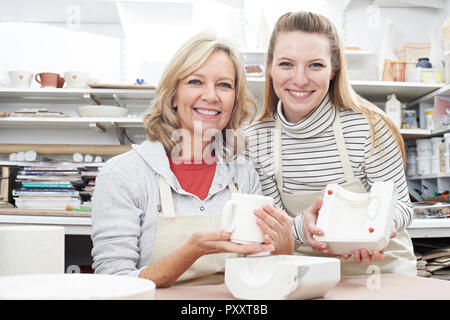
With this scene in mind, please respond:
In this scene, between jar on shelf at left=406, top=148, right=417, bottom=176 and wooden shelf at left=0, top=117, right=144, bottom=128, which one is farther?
jar on shelf at left=406, top=148, right=417, bottom=176

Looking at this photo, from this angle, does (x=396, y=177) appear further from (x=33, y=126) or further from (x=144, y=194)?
(x=33, y=126)

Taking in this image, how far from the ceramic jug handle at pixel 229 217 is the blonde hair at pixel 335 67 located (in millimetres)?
663

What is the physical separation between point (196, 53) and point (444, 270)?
1.61 metres

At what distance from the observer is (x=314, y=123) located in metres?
1.41

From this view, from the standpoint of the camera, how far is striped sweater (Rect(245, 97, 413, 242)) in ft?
4.41

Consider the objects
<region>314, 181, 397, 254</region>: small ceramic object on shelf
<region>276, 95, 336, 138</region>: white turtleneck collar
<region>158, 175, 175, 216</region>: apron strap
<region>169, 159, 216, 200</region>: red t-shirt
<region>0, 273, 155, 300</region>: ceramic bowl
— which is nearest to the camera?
<region>0, 273, 155, 300</region>: ceramic bowl

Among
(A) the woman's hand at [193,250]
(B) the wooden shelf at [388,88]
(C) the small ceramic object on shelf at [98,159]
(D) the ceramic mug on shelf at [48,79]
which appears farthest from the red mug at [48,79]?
(A) the woman's hand at [193,250]

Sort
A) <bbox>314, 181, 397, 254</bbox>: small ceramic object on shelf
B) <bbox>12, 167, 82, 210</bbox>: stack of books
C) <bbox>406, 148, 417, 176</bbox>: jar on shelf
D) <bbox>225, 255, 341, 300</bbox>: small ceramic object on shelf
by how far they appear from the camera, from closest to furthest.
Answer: <bbox>225, 255, 341, 300</bbox>: small ceramic object on shelf, <bbox>314, 181, 397, 254</bbox>: small ceramic object on shelf, <bbox>12, 167, 82, 210</bbox>: stack of books, <bbox>406, 148, 417, 176</bbox>: jar on shelf

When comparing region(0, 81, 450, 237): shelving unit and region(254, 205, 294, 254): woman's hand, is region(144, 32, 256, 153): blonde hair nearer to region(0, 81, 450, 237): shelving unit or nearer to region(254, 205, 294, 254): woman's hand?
region(254, 205, 294, 254): woman's hand

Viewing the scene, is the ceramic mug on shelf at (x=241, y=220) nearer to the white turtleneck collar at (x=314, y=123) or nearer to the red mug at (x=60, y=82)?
the white turtleneck collar at (x=314, y=123)

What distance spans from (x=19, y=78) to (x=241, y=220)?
92.2 inches

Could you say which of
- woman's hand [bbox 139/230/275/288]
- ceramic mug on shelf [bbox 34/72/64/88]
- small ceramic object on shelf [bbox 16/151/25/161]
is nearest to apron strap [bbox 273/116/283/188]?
woman's hand [bbox 139/230/275/288]

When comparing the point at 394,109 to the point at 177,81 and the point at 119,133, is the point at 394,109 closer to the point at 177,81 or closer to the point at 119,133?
the point at 119,133

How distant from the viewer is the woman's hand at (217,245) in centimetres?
81
